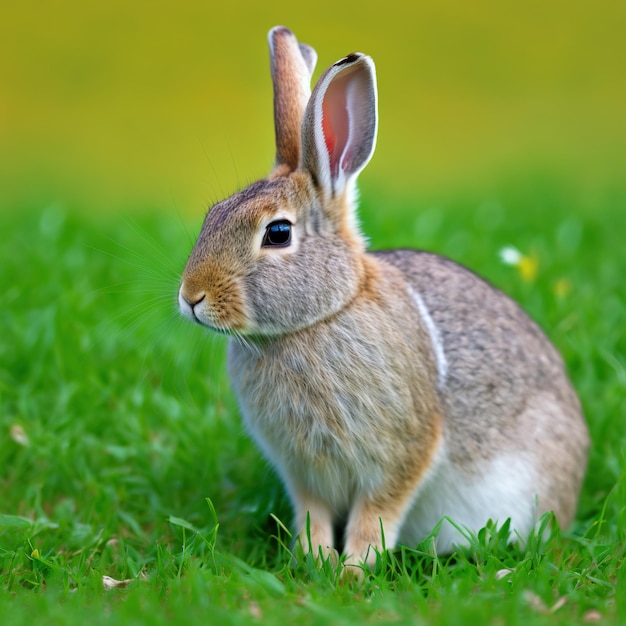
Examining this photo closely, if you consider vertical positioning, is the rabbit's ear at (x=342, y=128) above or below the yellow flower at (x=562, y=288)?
above

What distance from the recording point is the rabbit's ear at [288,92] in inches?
173

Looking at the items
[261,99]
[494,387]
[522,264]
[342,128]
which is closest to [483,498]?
[494,387]

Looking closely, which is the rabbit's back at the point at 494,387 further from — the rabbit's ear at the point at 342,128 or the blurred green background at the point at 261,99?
the blurred green background at the point at 261,99

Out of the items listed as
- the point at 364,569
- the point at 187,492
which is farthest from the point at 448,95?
the point at 364,569

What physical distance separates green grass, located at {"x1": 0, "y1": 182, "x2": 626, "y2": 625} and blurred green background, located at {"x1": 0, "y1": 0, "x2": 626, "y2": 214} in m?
2.02

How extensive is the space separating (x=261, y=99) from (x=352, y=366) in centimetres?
771

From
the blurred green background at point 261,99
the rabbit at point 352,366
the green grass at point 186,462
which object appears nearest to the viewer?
the green grass at point 186,462

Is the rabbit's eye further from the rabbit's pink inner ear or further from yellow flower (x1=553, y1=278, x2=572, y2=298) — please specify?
yellow flower (x1=553, y1=278, x2=572, y2=298)

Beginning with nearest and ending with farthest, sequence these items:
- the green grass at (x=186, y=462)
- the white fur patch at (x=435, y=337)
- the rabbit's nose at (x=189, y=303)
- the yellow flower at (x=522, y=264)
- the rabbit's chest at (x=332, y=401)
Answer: the green grass at (x=186, y=462) → the rabbit's nose at (x=189, y=303) → the rabbit's chest at (x=332, y=401) → the white fur patch at (x=435, y=337) → the yellow flower at (x=522, y=264)

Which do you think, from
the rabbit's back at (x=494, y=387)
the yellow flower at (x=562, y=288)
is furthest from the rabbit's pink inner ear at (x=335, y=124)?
the yellow flower at (x=562, y=288)

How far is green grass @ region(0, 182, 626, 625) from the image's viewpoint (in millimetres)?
3545

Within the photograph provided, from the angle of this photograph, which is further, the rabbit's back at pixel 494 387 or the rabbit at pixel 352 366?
the rabbit's back at pixel 494 387

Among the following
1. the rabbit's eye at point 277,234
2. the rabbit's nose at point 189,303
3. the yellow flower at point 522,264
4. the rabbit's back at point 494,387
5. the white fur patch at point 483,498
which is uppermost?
the rabbit's eye at point 277,234

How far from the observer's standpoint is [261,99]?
447 inches
